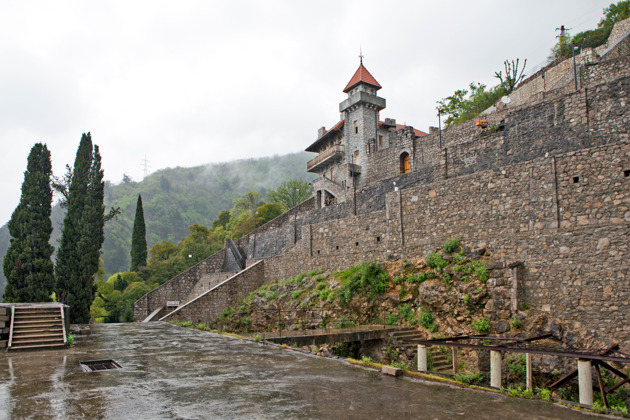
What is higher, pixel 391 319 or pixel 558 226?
pixel 558 226

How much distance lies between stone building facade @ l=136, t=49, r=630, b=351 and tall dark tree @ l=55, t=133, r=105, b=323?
211 inches

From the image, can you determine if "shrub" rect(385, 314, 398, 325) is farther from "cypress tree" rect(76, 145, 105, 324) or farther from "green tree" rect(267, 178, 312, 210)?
"green tree" rect(267, 178, 312, 210)

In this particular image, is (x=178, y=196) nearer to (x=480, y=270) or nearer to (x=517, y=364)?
(x=480, y=270)

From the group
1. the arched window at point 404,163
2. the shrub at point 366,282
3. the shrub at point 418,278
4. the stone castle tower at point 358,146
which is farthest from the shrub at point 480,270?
the stone castle tower at point 358,146

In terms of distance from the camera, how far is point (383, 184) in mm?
21609

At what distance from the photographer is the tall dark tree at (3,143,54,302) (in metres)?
19.1

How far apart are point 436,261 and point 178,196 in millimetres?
126819

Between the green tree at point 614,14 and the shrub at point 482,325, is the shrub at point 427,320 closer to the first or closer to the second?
the shrub at point 482,325

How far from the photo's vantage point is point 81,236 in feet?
75.6

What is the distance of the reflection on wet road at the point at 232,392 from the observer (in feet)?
17.7

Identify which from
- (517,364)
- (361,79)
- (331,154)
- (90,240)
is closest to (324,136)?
(331,154)

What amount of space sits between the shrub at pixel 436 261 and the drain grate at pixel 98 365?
983cm

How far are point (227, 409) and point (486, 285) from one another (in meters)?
9.68

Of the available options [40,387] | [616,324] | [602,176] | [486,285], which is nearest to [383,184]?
[486,285]
